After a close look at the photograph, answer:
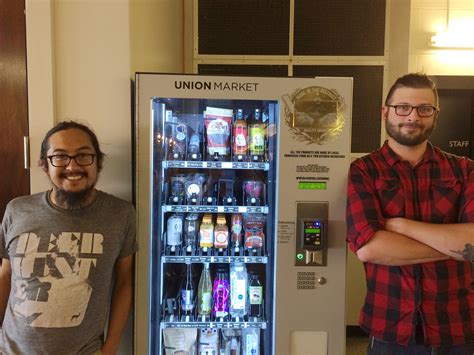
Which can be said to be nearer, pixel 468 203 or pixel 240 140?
pixel 468 203

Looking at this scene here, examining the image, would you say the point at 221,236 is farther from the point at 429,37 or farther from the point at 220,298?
the point at 429,37

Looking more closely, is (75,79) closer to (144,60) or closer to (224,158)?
(144,60)

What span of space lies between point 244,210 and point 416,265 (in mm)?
809

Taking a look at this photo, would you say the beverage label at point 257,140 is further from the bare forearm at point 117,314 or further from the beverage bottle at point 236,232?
the bare forearm at point 117,314

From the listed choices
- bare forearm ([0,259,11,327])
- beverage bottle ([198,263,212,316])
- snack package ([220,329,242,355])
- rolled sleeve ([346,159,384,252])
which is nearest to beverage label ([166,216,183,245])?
beverage bottle ([198,263,212,316])

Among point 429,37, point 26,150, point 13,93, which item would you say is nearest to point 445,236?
point 26,150

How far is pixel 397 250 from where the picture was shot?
4.79 ft

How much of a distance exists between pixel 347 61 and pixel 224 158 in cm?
146

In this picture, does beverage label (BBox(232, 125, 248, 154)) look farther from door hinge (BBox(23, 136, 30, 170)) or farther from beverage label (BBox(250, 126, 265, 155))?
door hinge (BBox(23, 136, 30, 170))

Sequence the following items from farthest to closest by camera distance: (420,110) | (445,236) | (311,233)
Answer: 1. (311,233)
2. (420,110)
3. (445,236)

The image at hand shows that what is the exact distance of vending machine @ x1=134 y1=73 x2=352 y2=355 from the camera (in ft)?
6.02

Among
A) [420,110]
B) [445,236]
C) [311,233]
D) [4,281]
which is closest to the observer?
[445,236]

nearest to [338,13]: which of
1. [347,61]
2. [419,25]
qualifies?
[347,61]

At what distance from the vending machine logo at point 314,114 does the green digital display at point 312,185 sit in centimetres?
20
